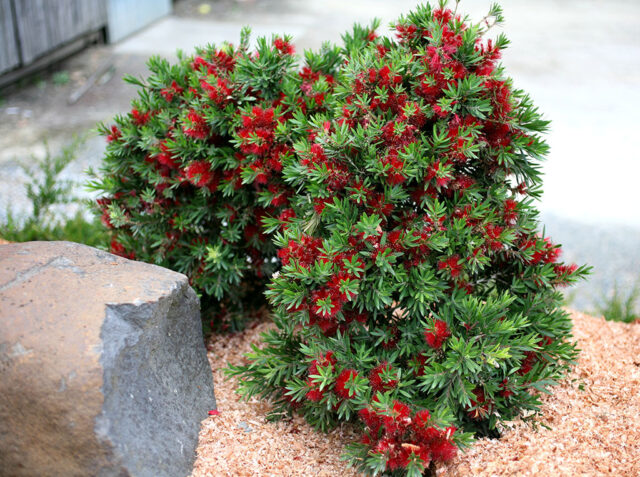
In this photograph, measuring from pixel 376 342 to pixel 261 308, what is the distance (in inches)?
46.3

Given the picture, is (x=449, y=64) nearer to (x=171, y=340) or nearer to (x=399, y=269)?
(x=399, y=269)

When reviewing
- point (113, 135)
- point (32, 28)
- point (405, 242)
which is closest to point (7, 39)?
point (32, 28)

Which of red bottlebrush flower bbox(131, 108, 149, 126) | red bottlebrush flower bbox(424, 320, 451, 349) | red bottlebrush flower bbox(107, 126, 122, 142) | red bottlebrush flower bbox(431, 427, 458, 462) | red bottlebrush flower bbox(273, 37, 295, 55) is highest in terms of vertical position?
red bottlebrush flower bbox(273, 37, 295, 55)

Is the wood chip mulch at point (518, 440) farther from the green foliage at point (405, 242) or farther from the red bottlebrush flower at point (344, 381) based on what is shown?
the red bottlebrush flower at point (344, 381)

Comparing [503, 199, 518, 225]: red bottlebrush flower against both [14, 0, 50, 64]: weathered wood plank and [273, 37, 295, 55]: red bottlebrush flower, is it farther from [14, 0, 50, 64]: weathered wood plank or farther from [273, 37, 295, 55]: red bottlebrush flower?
[14, 0, 50, 64]: weathered wood plank

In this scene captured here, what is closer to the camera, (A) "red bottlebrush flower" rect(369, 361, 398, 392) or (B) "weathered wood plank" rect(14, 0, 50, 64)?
(A) "red bottlebrush flower" rect(369, 361, 398, 392)

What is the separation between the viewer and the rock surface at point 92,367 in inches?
77.2

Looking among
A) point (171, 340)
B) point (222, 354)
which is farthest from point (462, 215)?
point (222, 354)

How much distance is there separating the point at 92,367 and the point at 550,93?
24.6 feet

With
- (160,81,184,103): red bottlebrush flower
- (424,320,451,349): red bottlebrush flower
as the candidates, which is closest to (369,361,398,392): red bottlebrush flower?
(424,320,451,349): red bottlebrush flower

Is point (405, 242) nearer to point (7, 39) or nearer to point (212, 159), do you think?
point (212, 159)

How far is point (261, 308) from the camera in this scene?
3395 mm

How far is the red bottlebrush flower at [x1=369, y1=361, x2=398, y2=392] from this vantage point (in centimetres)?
221

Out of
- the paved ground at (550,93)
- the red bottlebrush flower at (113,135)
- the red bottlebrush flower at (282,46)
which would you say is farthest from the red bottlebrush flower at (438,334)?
the paved ground at (550,93)
